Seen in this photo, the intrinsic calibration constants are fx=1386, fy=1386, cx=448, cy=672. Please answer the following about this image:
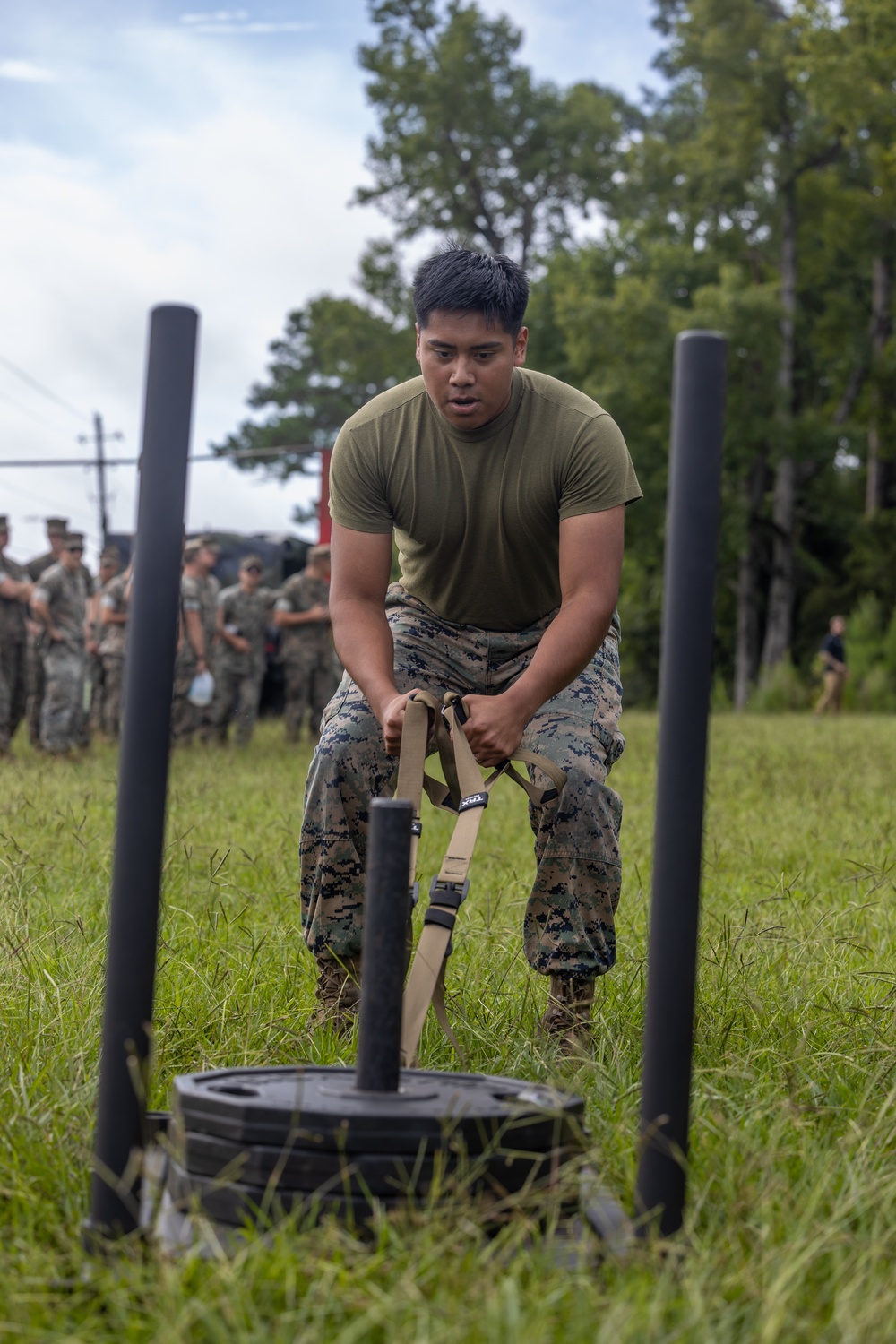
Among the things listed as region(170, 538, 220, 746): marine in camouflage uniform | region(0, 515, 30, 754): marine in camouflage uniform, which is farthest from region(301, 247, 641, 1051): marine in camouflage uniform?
region(170, 538, 220, 746): marine in camouflage uniform

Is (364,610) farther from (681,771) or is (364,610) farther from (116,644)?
(116,644)

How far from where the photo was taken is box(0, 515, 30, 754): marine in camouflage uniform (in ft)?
37.4

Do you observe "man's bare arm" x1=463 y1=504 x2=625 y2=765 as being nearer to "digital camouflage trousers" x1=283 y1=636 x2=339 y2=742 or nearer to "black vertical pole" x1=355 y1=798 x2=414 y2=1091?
"black vertical pole" x1=355 y1=798 x2=414 y2=1091

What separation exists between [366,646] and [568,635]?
1.56ft

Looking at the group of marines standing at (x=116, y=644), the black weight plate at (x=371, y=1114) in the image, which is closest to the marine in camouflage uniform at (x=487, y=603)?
the black weight plate at (x=371, y=1114)

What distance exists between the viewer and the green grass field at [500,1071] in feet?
4.95

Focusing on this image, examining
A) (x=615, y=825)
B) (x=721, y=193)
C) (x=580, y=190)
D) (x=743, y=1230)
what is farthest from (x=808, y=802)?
(x=580, y=190)

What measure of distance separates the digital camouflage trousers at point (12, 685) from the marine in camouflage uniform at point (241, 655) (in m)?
2.64

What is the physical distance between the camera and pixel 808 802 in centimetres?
799

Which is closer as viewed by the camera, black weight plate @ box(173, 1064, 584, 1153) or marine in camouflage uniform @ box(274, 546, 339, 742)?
black weight plate @ box(173, 1064, 584, 1153)

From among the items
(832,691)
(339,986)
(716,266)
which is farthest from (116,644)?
(716,266)

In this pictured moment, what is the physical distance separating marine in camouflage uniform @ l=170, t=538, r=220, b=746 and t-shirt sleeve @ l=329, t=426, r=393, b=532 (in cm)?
926

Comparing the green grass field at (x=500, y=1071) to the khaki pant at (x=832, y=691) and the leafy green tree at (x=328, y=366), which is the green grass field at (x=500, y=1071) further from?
the leafy green tree at (x=328, y=366)

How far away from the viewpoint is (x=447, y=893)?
2328 millimetres
